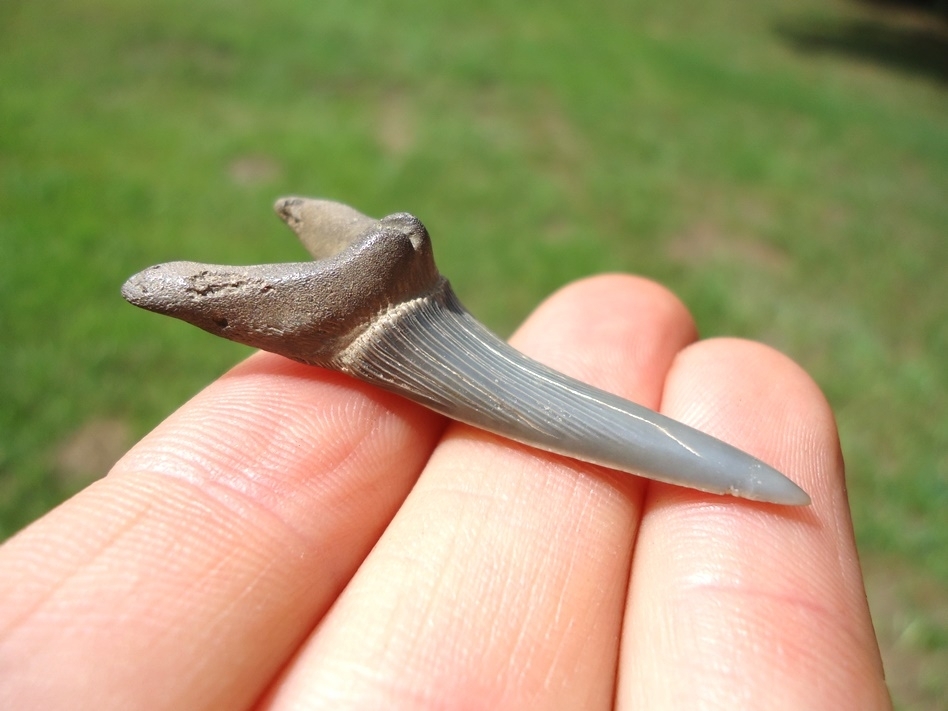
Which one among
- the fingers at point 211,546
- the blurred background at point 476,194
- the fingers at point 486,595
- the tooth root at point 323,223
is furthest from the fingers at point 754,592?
the blurred background at point 476,194

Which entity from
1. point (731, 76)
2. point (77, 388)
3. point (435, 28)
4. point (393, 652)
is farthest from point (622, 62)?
point (393, 652)

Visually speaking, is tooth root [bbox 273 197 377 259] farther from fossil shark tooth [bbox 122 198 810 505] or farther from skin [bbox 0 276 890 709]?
skin [bbox 0 276 890 709]

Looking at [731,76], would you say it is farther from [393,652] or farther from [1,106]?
[393,652]

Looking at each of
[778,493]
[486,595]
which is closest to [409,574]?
[486,595]

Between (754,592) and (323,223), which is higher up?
(323,223)

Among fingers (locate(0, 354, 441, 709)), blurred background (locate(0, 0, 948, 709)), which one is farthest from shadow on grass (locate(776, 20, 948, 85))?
fingers (locate(0, 354, 441, 709))

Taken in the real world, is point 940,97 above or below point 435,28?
below

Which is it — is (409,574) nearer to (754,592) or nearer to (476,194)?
(754,592)

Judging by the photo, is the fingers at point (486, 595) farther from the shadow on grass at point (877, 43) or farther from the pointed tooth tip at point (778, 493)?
the shadow on grass at point (877, 43)
